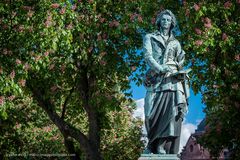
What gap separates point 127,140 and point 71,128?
48.5ft

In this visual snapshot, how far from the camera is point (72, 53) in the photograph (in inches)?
756

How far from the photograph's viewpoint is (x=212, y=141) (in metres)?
19.7

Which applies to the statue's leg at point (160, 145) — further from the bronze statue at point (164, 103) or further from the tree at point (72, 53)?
the tree at point (72, 53)

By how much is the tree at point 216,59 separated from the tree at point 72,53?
2331 mm

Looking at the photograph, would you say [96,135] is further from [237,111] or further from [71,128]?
[237,111]

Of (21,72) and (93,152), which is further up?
(21,72)

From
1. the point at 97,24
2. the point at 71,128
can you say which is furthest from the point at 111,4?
the point at 71,128

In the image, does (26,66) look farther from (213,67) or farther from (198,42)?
(213,67)

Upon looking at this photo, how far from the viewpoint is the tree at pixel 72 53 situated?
15766 mm

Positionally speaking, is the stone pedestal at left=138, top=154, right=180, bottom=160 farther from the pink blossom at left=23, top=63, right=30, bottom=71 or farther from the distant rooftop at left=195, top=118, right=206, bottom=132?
the distant rooftop at left=195, top=118, right=206, bottom=132

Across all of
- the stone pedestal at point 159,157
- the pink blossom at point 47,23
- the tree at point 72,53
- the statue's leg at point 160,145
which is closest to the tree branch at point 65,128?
the tree at point 72,53

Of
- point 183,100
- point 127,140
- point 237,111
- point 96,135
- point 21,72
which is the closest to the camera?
point 183,100

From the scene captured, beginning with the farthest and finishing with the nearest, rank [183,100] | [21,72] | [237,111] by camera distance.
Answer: [237,111], [21,72], [183,100]

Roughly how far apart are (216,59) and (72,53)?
5.91 m
